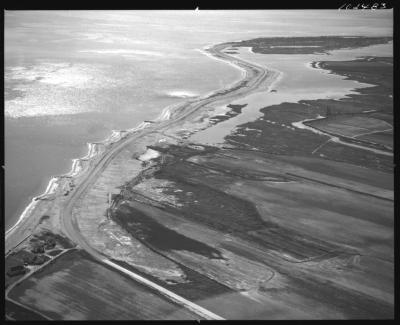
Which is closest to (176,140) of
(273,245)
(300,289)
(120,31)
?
(273,245)

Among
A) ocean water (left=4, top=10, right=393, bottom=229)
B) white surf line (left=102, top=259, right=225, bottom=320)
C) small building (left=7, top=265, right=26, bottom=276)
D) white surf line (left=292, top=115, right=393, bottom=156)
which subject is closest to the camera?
white surf line (left=102, top=259, right=225, bottom=320)

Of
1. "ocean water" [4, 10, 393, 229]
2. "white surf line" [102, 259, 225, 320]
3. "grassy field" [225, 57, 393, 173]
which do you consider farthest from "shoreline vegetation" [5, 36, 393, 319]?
"ocean water" [4, 10, 393, 229]

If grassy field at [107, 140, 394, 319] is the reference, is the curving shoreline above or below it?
above

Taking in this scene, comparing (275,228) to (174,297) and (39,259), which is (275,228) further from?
(39,259)

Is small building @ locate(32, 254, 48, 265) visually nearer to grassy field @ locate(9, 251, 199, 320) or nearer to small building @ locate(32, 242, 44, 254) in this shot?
small building @ locate(32, 242, 44, 254)
